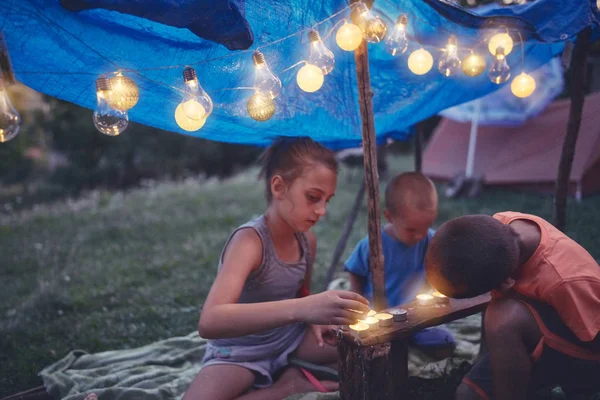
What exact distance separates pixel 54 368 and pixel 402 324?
2.24 meters

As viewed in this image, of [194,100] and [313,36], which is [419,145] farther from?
[194,100]

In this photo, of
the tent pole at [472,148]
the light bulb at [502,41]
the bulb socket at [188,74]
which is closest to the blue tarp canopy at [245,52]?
the light bulb at [502,41]

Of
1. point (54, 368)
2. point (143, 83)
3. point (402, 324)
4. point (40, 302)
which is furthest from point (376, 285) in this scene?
point (40, 302)

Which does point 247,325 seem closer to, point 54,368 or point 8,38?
point 8,38

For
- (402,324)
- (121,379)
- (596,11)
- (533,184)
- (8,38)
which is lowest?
(121,379)

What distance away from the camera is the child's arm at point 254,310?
1939 mm

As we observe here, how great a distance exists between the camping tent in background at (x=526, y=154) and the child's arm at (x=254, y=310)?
479 cm

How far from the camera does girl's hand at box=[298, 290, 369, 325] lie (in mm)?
1925

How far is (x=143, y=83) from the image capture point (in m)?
2.17

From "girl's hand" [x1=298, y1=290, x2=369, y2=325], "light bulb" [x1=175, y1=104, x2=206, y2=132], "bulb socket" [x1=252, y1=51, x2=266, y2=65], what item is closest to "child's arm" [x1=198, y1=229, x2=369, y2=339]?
"girl's hand" [x1=298, y1=290, x2=369, y2=325]

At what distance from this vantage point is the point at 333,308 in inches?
76.1

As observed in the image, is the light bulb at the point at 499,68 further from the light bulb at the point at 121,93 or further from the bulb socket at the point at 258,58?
the light bulb at the point at 121,93

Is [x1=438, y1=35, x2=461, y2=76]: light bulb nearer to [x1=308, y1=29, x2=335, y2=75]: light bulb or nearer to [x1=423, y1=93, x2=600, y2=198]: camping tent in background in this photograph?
[x1=308, y1=29, x2=335, y2=75]: light bulb

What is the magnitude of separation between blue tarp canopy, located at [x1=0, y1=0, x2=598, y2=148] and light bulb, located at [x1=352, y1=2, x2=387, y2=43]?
0.57 ft
